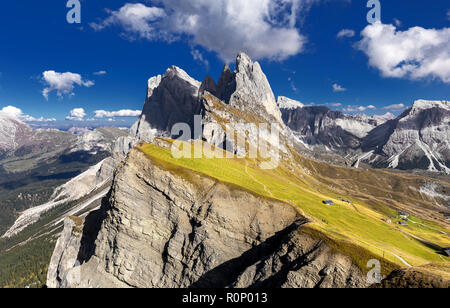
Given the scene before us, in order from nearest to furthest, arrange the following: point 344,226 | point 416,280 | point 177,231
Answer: point 416,280
point 344,226
point 177,231

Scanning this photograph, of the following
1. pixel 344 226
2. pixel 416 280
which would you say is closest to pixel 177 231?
pixel 344 226

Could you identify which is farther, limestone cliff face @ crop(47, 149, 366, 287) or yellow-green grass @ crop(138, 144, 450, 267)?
limestone cliff face @ crop(47, 149, 366, 287)

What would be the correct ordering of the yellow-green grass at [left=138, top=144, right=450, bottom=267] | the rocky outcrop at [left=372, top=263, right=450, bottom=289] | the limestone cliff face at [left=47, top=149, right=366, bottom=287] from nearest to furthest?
the rocky outcrop at [left=372, top=263, right=450, bottom=289]
the yellow-green grass at [left=138, top=144, right=450, bottom=267]
the limestone cliff face at [left=47, top=149, right=366, bottom=287]

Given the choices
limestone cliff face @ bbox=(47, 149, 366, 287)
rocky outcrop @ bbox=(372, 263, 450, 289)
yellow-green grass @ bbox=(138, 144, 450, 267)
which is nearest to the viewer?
rocky outcrop @ bbox=(372, 263, 450, 289)

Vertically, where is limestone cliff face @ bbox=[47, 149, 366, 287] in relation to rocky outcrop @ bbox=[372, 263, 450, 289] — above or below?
below

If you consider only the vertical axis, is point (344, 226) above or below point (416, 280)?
below

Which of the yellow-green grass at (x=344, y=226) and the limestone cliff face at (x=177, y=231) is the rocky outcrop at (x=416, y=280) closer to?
the yellow-green grass at (x=344, y=226)

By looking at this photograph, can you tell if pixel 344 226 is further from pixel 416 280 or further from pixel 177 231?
pixel 177 231

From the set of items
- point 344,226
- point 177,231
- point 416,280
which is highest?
point 416,280

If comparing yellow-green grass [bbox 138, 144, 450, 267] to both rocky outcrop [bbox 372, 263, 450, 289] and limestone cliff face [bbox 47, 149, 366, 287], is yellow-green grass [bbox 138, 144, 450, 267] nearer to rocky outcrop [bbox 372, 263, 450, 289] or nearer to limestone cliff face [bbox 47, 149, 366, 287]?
limestone cliff face [bbox 47, 149, 366, 287]

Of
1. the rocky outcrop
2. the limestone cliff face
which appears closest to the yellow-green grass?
the limestone cliff face
